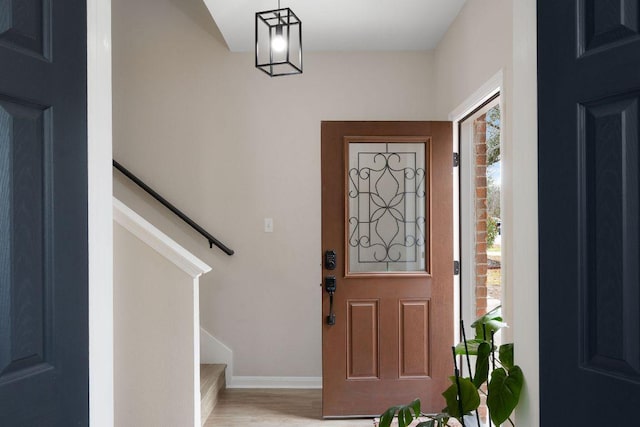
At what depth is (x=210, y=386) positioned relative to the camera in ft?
10.6

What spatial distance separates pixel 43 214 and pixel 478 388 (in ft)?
4.15

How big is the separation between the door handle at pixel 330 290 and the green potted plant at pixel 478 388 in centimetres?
153

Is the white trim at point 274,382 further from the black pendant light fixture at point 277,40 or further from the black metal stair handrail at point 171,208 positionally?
the black pendant light fixture at point 277,40

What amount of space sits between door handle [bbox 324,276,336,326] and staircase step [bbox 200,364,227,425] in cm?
89

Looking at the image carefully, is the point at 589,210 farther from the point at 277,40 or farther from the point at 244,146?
the point at 244,146

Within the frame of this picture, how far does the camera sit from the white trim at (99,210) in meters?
1.25

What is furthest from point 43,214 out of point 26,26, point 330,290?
point 330,290

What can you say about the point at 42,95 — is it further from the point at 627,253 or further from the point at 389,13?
the point at 389,13

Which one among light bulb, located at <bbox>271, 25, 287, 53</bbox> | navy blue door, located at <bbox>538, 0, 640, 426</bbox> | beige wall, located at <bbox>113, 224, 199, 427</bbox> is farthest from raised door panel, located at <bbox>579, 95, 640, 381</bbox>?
beige wall, located at <bbox>113, 224, 199, 427</bbox>

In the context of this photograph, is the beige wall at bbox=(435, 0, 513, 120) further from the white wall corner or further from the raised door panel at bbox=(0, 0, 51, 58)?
the white wall corner

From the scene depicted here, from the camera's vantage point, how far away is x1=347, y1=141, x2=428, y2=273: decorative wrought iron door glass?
10.5ft

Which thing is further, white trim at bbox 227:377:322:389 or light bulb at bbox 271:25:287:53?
white trim at bbox 227:377:322:389

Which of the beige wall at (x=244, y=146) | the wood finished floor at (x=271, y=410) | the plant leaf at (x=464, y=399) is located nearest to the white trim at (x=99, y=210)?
the plant leaf at (x=464, y=399)

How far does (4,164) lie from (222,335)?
2898 mm
